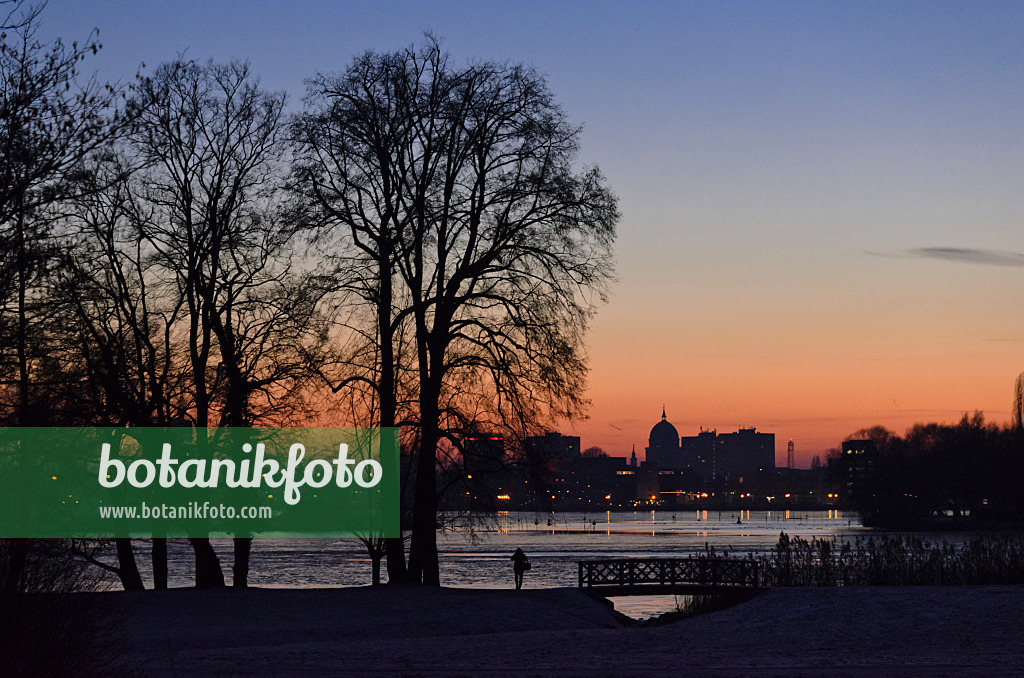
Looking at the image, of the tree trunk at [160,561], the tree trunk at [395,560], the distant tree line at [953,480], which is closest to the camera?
the tree trunk at [395,560]

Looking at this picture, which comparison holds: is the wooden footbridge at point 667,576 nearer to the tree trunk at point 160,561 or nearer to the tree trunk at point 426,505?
the tree trunk at point 426,505

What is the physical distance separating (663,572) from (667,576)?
0.20 m

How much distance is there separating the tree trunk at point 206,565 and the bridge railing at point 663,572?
12380mm

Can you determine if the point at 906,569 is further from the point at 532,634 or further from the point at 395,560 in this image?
the point at 395,560

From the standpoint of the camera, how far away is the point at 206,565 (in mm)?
33969

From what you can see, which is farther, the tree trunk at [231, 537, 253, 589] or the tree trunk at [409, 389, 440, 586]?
the tree trunk at [231, 537, 253, 589]

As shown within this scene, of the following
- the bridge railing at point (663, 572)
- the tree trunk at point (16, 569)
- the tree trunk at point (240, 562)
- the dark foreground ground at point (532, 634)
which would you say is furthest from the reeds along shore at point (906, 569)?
the tree trunk at point (16, 569)

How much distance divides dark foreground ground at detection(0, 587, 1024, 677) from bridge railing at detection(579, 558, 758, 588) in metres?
4.60

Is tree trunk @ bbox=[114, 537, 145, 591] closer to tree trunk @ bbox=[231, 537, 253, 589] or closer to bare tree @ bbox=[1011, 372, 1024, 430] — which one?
tree trunk @ bbox=[231, 537, 253, 589]

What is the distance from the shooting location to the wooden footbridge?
36.4 meters

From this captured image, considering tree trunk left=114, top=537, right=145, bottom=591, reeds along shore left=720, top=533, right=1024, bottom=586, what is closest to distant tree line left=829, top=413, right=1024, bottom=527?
reeds along shore left=720, top=533, right=1024, bottom=586

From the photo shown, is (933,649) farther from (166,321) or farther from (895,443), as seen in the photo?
(895,443)

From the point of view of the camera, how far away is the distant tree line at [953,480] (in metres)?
132

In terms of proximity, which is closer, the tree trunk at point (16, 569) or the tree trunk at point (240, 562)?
the tree trunk at point (16, 569)
